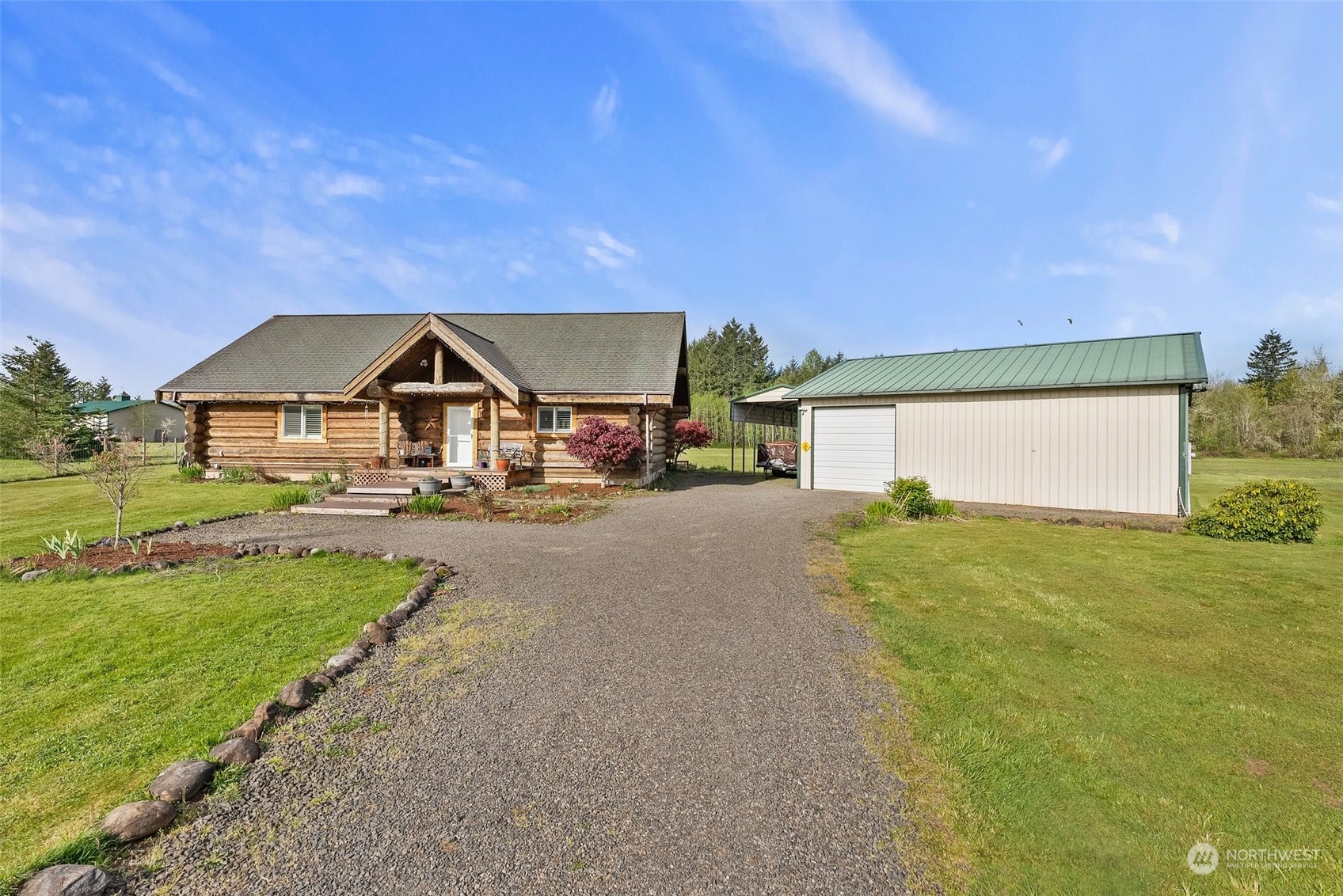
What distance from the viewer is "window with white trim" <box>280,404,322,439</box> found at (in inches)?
736

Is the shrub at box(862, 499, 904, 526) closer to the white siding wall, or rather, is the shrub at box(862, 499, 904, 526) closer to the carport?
the white siding wall

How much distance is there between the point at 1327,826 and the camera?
2695 millimetres

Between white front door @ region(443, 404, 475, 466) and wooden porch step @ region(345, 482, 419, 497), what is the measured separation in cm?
363

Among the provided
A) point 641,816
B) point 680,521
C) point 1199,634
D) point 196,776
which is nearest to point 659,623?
point 641,816

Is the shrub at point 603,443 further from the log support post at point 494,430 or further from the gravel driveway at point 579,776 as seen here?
the gravel driveway at point 579,776

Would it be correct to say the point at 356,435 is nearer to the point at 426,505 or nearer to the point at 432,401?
the point at 432,401

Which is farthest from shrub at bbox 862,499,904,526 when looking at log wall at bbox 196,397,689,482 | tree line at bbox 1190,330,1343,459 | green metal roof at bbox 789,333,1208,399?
tree line at bbox 1190,330,1343,459

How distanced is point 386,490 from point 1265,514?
60.7ft

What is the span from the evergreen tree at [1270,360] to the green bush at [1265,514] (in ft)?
228

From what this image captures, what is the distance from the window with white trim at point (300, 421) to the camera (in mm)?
18688

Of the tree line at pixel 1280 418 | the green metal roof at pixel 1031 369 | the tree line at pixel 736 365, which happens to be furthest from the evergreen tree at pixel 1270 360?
the green metal roof at pixel 1031 369

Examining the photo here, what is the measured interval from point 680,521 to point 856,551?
12.8ft

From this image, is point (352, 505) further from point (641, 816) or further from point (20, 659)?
point (641, 816)

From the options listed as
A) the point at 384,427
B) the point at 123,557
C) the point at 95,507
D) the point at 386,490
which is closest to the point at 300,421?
the point at 384,427
